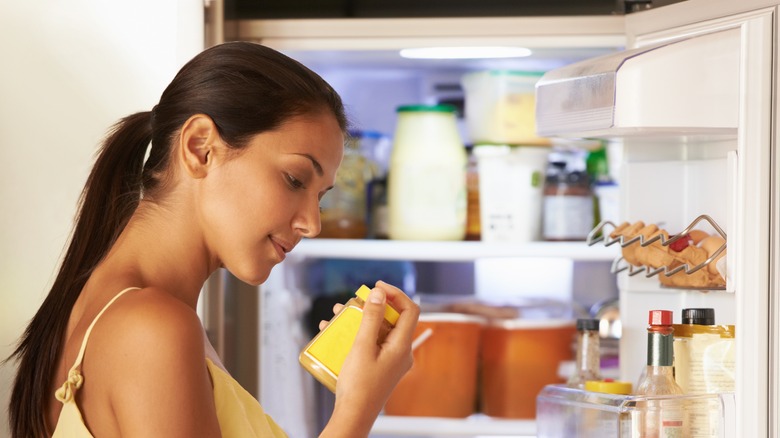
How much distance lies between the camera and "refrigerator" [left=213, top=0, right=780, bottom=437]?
45.9 inches

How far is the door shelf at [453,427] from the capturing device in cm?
184

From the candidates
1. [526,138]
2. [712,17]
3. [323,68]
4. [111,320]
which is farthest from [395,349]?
[323,68]

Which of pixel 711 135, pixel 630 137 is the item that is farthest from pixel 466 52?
pixel 711 135

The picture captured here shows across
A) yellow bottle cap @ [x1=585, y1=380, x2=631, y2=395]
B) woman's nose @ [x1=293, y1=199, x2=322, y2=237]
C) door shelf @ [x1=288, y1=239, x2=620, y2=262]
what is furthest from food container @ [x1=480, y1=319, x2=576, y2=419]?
woman's nose @ [x1=293, y1=199, x2=322, y2=237]

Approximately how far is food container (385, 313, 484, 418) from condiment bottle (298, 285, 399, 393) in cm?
77

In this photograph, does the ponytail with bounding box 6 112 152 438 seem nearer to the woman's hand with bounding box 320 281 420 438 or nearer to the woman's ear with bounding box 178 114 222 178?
Answer: the woman's ear with bounding box 178 114 222 178

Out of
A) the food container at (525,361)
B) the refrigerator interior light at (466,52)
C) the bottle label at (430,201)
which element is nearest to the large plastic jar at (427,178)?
the bottle label at (430,201)

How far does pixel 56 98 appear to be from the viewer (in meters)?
1.65

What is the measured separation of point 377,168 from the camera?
1.99 metres

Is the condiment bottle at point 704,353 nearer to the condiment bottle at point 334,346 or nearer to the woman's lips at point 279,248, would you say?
the condiment bottle at point 334,346

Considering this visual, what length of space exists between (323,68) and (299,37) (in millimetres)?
251

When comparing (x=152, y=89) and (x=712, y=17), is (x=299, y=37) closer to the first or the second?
(x=152, y=89)

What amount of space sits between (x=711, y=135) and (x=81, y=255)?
2.71 ft

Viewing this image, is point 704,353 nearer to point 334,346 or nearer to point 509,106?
point 334,346
